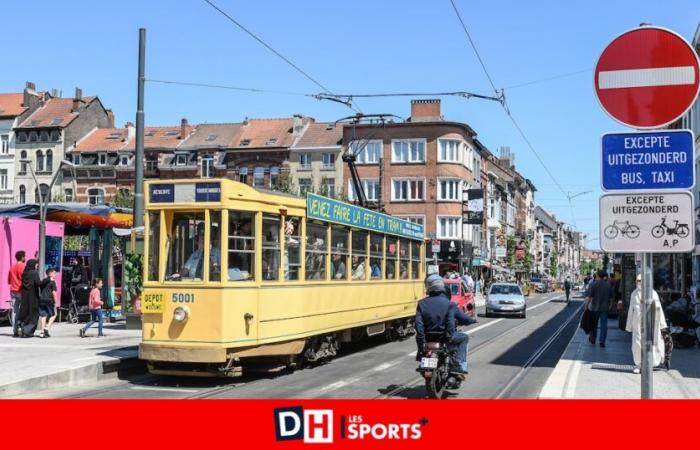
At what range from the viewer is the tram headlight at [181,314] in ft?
37.0

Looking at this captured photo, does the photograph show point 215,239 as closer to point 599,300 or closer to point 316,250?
point 316,250

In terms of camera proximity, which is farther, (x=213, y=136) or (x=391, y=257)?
(x=213, y=136)

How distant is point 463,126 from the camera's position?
62906mm

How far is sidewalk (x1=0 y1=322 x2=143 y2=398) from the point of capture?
10531 mm

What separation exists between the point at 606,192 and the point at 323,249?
9.43 meters

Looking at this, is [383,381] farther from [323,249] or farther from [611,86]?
[611,86]

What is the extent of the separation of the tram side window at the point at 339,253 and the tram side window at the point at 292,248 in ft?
4.63

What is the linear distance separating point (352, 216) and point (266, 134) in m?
53.6

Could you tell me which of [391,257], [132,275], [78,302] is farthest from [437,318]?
[78,302]

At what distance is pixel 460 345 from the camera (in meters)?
10.3

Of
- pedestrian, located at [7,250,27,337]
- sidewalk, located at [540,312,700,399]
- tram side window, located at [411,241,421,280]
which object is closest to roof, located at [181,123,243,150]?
tram side window, located at [411,241,421,280]

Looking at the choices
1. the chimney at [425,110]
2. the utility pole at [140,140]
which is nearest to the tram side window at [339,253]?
the utility pole at [140,140]

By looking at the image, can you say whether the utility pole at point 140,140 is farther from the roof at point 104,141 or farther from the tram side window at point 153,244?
the roof at point 104,141
